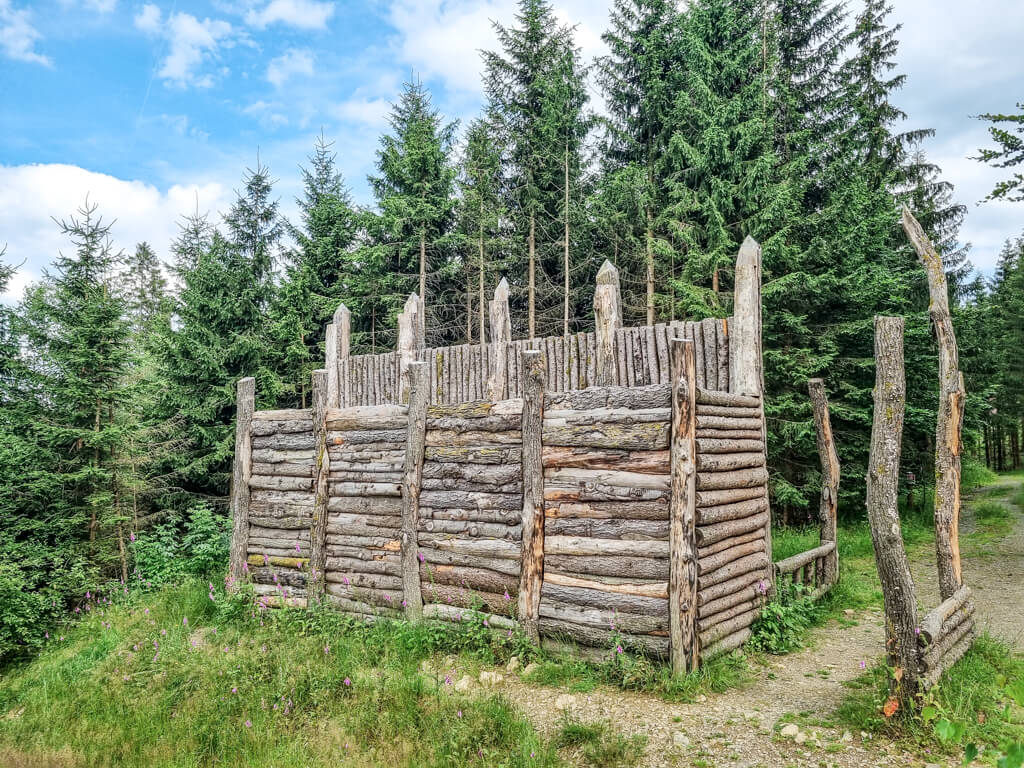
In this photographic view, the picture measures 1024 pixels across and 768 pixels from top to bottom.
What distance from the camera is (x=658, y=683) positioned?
18.4ft

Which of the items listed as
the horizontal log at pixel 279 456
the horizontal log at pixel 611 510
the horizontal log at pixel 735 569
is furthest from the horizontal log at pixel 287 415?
the horizontal log at pixel 735 569

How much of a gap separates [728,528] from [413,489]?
12.3 ft

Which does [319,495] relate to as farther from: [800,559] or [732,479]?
[800,559]

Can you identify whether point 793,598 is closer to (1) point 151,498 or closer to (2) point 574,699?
(2) point 574,699

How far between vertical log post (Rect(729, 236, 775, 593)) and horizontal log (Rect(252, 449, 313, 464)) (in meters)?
5.94

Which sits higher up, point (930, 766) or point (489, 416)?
point (489, 416)

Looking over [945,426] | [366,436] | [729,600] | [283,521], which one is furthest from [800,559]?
[283,521]

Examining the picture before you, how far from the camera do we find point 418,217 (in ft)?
61.9

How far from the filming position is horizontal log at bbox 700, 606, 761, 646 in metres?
6.13

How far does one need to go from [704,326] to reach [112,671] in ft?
27.8

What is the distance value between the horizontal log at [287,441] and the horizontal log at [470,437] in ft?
7.25

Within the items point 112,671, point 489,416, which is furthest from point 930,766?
point 112,671

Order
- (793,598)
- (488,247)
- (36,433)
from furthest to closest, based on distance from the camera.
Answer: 1. (488,247)
2. (36,433)
3. (793,598)

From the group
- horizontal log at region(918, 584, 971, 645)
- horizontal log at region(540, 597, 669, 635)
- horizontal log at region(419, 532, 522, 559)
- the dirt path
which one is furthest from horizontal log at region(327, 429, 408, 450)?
horizontal log at region(918, 584, 971, 645)
